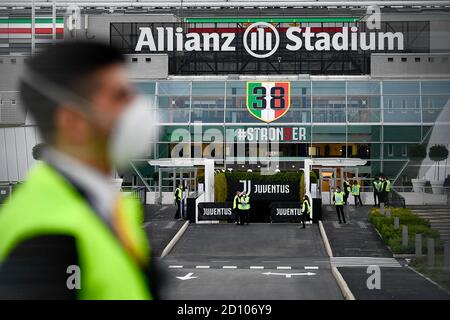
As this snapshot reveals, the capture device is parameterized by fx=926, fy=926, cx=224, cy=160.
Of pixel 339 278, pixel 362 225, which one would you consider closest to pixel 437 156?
pixel 362 225

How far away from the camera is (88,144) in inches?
69.8

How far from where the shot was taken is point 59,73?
1740 mm

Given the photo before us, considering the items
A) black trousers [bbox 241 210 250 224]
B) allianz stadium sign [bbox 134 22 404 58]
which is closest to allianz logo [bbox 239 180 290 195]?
black trousers [bbox 241 210 250 224]

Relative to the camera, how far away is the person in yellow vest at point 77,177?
1.70 metres

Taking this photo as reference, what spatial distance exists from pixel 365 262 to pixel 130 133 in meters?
18.2

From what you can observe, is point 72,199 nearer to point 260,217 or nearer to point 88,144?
point 88,144

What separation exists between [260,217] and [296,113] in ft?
41.4

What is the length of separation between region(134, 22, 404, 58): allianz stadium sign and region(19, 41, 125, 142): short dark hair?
43.8m

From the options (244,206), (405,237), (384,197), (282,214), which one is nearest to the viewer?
(405,237)

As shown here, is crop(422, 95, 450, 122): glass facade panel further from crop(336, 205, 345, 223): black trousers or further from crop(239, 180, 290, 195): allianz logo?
crop(336, 205, 345, 223): black trousers

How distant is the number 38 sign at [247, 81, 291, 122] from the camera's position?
41.8 metres

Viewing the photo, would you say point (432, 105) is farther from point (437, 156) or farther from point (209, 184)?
point (209, 184)

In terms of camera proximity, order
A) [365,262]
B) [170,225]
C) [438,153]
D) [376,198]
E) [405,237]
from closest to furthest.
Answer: [365,262], [405,237], [170,225], [376,198], [438,153]

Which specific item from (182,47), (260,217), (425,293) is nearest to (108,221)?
(425,293)
